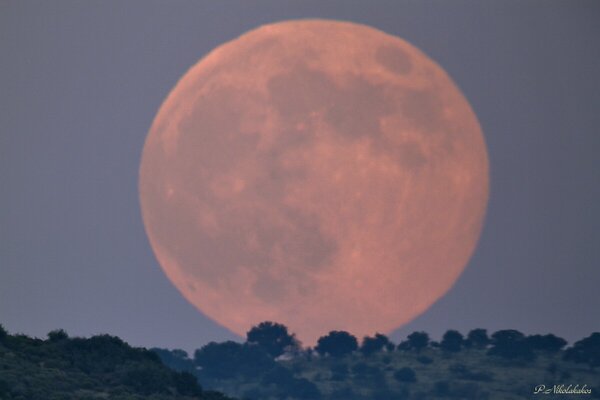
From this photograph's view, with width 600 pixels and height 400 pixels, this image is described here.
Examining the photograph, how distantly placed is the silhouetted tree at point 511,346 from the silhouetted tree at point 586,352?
16.3ft

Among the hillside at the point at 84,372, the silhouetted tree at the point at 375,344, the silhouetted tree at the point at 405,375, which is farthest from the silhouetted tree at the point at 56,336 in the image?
the silhouetted tree at the point at 375,344

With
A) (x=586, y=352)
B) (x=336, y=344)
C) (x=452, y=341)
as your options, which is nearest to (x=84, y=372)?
(x=336, y=344)

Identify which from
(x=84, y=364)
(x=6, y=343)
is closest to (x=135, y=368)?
(x=84, y=364)

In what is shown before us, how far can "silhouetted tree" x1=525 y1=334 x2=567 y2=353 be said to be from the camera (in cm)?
15312

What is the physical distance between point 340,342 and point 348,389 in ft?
59.5

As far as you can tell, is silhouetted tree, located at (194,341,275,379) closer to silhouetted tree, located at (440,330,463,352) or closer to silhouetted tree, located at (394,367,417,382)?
silhouetted tree, located at (394,367,417,382)

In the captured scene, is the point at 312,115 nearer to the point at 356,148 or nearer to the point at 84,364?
the point at 356,148

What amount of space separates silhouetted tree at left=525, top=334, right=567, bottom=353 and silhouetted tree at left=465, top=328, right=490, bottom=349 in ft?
17.1

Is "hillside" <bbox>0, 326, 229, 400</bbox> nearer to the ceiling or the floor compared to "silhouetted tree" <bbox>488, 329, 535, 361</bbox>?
nearer to the floor

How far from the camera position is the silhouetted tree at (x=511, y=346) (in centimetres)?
14762

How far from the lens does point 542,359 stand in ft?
487

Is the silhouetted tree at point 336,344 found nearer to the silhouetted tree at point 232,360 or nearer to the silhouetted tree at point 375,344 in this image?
the silhouetted tree at point 375,344

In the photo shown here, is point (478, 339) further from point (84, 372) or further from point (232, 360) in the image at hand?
point (84, 372)

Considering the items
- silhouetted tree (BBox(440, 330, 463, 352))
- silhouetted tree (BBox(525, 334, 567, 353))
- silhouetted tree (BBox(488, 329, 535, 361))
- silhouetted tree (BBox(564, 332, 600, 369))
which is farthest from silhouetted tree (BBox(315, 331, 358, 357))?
silhouetted tree (BBox(564, 332, 600, 369))
